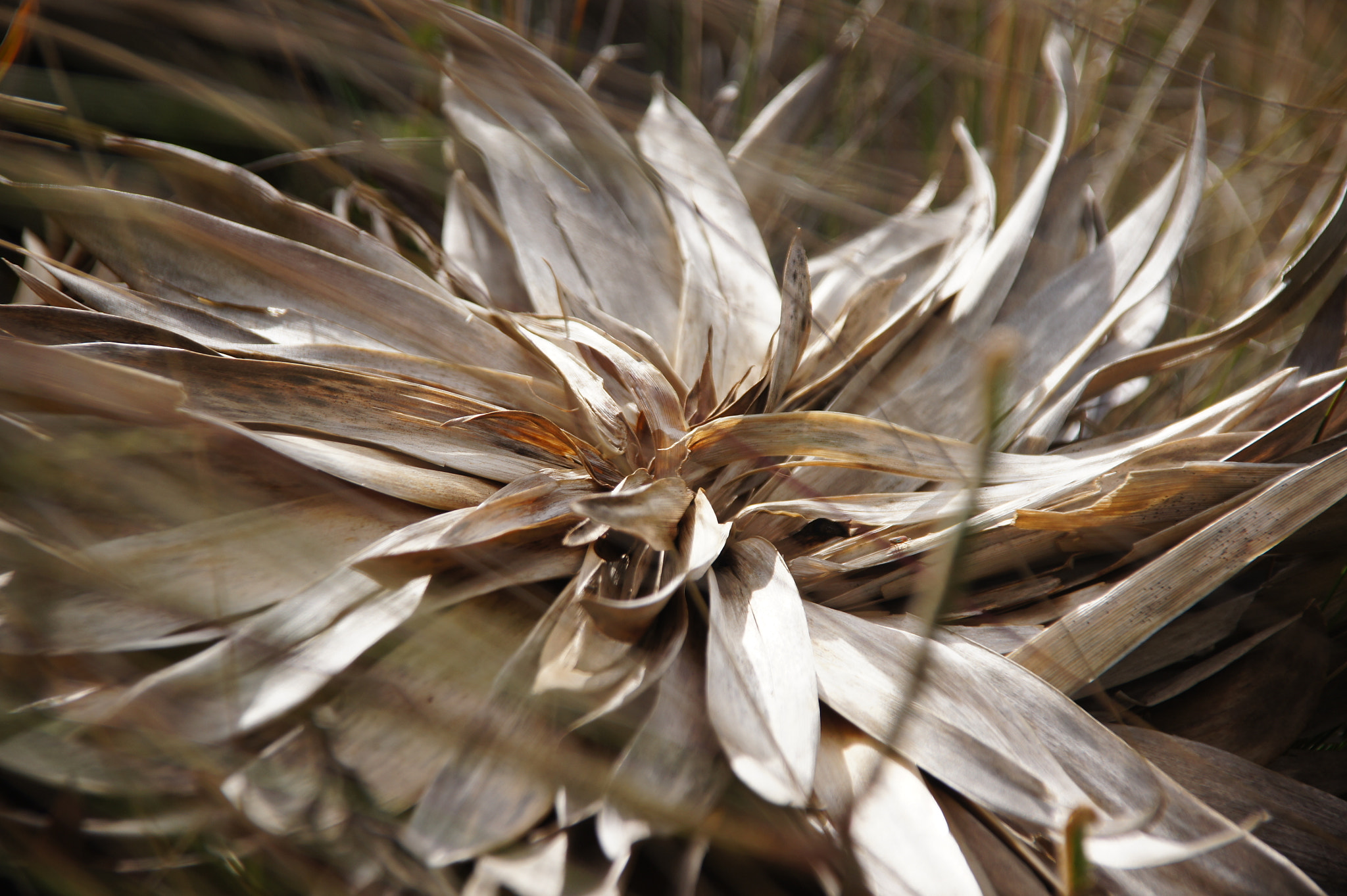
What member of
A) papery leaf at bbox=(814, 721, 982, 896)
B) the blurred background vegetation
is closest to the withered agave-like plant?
papery leaf at bbox=(814, 721, 982, 896)

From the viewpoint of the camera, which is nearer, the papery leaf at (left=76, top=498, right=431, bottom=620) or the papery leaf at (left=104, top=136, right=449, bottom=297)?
the papery leaf at (left=76, top=498, right=431, bottom=620)

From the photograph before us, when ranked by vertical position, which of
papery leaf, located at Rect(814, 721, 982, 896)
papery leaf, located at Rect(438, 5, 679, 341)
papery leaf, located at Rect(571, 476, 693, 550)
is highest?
papery leaf, located at Rect(438, 5, 679, 341)

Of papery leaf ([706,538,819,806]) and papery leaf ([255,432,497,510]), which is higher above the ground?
papery leaf ([706,538,819,806])

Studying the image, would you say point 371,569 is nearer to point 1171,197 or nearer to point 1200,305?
point 1171,197

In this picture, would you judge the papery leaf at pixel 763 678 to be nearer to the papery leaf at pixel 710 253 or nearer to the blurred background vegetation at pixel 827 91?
the papery leaf at pixel 710 253

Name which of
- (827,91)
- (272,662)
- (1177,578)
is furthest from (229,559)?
(827,91)

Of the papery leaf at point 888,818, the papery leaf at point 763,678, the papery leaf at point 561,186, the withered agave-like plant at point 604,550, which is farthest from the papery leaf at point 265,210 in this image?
the papery leaf at point 888,818

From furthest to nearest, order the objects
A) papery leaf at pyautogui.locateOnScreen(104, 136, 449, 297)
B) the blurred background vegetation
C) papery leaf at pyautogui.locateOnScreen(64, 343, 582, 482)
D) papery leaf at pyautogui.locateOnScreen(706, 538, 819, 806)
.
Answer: the blurred background vegetation
papery leaf at pyautogui.locateOnScreen(104, 136, 449, 297)
papery leaf at pyautogui.locateOnScreen(64, 343, 582, 482)
papery leaf at pyautogui.locateOnScreen(706, 538, 819, 806)

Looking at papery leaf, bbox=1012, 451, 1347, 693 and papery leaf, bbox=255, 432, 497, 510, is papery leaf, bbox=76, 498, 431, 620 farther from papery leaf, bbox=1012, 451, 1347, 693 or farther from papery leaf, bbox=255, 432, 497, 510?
papery leaf, bbox=1012, 451, 1347, 693
